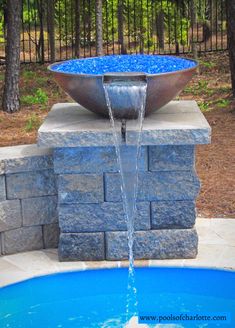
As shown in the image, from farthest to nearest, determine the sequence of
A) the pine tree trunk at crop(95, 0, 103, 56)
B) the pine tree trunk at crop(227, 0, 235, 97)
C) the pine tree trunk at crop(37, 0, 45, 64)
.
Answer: the pine tree trunk at crop(37, 0, 45, 64)
the pine tree trunk at crop(95, 0, 103, 56)
the pine tree trunk at crop(227, 0, 235, 97)

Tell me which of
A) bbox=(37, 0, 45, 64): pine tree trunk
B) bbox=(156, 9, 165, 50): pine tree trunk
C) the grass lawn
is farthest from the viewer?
bbox=(156, 9, 165, 50): pine tree trunk

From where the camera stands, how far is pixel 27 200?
197 inches

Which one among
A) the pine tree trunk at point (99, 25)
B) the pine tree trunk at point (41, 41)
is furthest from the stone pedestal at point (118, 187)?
the pine tree trunk at point (41, 41)

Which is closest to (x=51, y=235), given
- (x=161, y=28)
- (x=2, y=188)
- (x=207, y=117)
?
(x=2, y=188)

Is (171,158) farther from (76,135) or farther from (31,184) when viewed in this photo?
(31,184)

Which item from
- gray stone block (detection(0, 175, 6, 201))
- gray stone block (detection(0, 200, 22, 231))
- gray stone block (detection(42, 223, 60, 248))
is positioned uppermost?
gray stone block (detection(0, 175, 6, 201))

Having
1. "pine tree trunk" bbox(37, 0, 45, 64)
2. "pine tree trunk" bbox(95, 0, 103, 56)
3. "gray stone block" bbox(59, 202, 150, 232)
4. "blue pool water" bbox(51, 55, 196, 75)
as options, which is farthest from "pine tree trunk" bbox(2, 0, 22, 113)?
"gray stone block" bbox(59, 202, 150, 232)

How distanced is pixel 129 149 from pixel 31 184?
2.53 ft

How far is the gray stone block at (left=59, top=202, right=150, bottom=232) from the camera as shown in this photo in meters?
4.78

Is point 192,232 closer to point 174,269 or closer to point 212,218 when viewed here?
point 174,269

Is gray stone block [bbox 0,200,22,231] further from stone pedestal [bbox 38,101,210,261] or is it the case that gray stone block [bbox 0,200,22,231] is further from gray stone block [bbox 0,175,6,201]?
stone pedestal [bbox 38,101,210,261]

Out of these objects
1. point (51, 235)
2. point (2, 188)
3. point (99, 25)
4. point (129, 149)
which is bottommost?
point (51, 235)

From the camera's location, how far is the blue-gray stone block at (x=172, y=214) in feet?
15.7

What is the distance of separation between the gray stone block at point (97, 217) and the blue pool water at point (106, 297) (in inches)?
11.3
